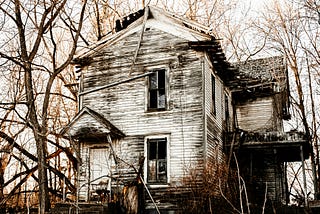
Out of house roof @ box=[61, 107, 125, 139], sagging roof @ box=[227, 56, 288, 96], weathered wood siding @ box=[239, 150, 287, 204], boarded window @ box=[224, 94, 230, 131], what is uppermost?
sagging roof @ box=[227, 56, 288, 96]

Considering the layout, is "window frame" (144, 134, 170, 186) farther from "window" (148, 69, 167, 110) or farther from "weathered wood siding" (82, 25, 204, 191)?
"window" (148, 69, 167, 110)

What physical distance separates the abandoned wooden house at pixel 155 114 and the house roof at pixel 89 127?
4 cm

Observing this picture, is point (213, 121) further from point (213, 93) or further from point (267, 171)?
point (267, 171)

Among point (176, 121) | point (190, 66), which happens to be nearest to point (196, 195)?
point (176, 121)

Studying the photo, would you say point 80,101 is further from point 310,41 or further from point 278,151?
point 310,41

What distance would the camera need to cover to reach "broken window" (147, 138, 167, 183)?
18.5 metres

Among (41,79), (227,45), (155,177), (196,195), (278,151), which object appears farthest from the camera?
(227,45)

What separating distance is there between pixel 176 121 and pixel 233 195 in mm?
3694

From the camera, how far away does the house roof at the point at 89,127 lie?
19.0m

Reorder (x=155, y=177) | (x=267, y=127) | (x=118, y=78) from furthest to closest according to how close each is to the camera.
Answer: (x=267, y=127), (x=118, y=78), (x=155, y=177)

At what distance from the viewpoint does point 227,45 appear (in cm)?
3509

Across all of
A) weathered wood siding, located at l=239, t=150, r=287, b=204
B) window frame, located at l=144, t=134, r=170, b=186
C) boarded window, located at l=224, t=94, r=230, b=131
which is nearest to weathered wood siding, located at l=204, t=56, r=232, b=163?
boarded window, located at l=224, t=94, r=230, b=131

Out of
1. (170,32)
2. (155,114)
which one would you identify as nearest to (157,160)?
(155,114)

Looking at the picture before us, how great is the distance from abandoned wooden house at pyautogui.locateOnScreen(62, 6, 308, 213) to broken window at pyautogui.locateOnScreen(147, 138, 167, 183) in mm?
41
